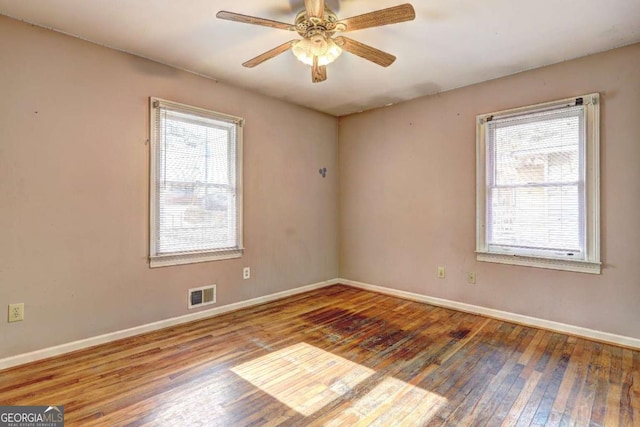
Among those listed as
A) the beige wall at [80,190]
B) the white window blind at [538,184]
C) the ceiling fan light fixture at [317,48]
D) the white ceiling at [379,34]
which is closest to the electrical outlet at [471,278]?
the white window blind at [538,184]

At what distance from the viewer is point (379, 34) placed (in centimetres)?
248

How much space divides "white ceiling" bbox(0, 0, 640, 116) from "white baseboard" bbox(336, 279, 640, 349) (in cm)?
242

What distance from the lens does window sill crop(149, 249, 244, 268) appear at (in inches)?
116

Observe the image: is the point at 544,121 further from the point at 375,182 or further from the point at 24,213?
the point at 24,213

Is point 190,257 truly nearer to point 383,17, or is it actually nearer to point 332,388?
point 332,388

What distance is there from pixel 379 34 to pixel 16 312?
3.38 meters

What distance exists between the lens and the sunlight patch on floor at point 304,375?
6.23ft

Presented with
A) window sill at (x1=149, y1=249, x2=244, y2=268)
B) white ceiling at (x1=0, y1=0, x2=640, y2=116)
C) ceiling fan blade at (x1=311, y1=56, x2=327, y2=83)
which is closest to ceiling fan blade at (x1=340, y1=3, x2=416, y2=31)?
white ceiling at (x1=0, y1=0, x2=640, y2=116)

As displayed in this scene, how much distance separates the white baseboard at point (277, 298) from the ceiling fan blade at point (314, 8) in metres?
2.84

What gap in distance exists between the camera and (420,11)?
2201 mm

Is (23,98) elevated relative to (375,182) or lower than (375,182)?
elevated

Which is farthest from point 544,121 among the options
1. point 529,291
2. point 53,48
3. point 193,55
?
point 53,48

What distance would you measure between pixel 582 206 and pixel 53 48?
14.9 ft

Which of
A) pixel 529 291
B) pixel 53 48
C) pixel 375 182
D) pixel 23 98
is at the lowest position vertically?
pixel 529 291
